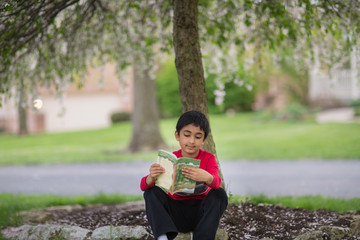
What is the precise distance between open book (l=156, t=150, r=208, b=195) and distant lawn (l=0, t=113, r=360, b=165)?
788 cm

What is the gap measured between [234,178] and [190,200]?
565 centimetres

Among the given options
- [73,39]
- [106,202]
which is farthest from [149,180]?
[106,202]

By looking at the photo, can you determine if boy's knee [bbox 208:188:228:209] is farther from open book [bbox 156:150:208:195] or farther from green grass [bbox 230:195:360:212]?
green grass [bbox 230:195:360:212]

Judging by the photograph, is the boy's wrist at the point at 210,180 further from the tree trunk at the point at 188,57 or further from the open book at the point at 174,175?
the tree trunk at the point at 188,57

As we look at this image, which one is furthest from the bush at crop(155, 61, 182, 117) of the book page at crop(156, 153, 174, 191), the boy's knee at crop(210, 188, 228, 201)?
the book page at crop(156, 153, 174, 191)

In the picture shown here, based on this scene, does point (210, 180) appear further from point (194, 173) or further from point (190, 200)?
point (190, 200)

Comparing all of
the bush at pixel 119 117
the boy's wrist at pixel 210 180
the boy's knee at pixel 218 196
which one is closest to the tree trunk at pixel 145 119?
the boy's knee at pixel 218 196

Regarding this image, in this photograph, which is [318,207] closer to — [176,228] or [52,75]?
[176,228]

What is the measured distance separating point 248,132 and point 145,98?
5403 millimetres

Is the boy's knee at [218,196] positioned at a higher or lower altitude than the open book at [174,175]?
lower

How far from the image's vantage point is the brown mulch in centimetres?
363

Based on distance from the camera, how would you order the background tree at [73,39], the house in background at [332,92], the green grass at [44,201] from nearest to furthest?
the background tree at [73,39], the green grass at [44,201], the house in background at [332,92]

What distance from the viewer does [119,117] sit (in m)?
25.0

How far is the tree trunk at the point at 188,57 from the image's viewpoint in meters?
4.03
